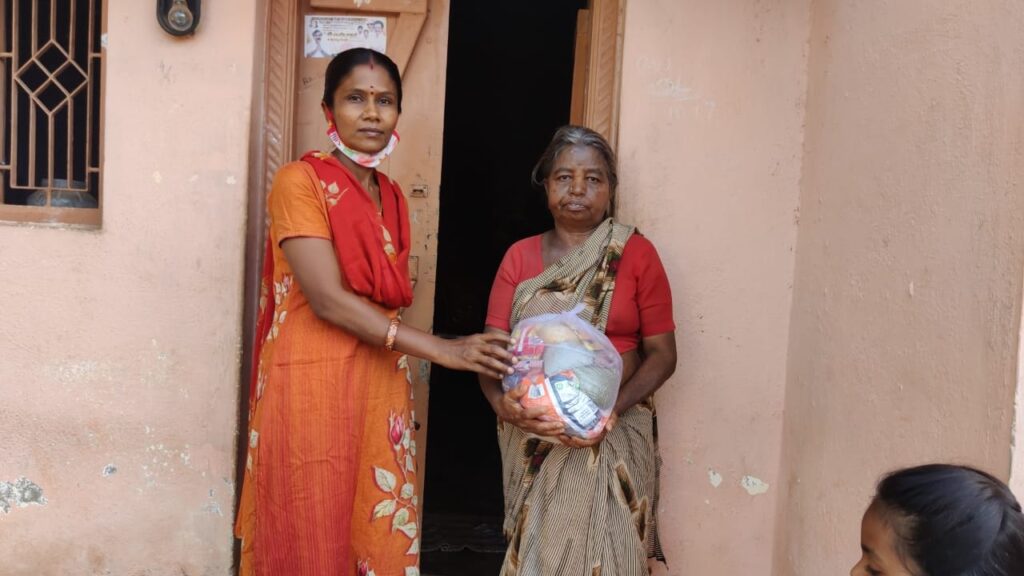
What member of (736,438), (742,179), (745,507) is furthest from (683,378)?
(742,179)

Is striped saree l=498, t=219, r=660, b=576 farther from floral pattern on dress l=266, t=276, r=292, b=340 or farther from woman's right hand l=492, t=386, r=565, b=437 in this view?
floral pattern on dress l=266, t=276, r=292, b=340

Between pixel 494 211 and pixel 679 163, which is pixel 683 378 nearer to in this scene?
pixel 679 163

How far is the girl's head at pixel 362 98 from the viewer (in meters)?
2.46

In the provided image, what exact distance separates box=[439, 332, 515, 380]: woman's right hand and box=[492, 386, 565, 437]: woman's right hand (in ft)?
0.22

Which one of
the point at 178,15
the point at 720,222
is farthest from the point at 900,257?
the point at 178,15

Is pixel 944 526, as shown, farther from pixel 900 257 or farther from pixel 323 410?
pixel 323 410

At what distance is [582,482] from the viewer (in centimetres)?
256

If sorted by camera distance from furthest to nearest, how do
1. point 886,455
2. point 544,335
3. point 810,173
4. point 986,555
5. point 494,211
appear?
1. point 494,211
2. point 810,173
3. point 544,335
4. point 886,455
5. point 986,555

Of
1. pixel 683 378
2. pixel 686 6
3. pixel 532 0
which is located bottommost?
pixel 683 378

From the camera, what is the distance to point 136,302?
3057 mm

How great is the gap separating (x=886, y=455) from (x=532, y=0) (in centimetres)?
536

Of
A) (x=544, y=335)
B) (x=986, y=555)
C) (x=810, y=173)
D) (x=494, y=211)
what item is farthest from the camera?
(x=494, y=211)

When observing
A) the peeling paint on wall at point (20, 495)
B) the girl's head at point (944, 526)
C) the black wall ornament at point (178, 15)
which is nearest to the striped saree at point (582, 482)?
the girl's head at point (944, 526)

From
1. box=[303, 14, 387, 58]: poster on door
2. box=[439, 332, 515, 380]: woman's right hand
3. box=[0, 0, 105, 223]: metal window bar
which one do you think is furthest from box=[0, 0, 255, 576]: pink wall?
box=[439, 332, 515, 380]: woman's right hand
